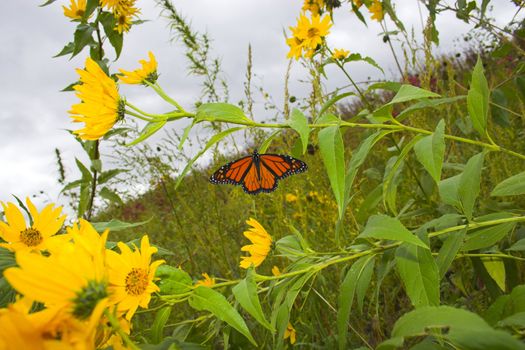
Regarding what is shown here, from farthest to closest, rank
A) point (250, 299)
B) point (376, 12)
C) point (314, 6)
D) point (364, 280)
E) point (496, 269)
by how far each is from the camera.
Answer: point (376, 12) → point (314, 6) → point (496, 269) → point (364, 280) → point (250, 299)

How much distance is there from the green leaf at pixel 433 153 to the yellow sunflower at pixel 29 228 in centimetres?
74

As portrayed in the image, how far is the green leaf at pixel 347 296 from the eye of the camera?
0.83 metres

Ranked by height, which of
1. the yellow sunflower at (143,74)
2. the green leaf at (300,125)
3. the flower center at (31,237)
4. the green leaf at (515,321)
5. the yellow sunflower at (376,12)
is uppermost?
the yellow sunflower at (376,12)

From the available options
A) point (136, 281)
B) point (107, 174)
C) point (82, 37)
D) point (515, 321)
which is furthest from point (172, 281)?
point (82, 37)

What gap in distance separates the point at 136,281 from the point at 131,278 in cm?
1

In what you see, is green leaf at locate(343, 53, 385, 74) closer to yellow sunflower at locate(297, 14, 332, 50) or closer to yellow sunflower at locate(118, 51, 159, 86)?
yellow sunflower at locate(297, 14, 332, 50)

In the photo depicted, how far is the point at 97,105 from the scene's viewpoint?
0.86 meters

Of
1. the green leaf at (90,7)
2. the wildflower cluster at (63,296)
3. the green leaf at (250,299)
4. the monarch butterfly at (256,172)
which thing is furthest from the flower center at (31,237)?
the green leaf at (90,7)

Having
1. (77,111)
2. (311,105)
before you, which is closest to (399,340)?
(77,111)

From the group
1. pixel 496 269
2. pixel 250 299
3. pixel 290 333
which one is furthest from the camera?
pixel 290 333

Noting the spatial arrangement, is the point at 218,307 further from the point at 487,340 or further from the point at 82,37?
the point at 82,37

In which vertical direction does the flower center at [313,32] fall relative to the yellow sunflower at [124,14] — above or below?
below

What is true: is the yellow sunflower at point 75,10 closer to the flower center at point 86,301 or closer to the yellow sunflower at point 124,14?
the yellow sunflower at point 124,14

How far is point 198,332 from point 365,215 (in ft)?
2.26
